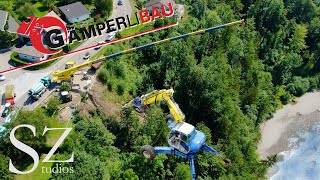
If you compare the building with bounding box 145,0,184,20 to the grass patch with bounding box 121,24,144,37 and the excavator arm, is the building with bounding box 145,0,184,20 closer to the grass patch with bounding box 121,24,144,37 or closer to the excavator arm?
the grass patch with bounding box 121,24,144,37

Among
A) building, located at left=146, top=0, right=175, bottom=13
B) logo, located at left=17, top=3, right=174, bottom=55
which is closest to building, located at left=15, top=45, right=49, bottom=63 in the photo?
logo, located at left=17, top=3, right=174, bottom=55

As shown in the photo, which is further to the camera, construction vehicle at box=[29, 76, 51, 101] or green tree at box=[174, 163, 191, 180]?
construction vehicle at box=[29, 76, 51, 101]

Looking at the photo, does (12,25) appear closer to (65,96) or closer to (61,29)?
(61,29)

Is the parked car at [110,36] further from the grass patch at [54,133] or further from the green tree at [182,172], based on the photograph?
the green tree at [182,172]

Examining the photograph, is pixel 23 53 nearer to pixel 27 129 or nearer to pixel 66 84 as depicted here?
pixel 66 84

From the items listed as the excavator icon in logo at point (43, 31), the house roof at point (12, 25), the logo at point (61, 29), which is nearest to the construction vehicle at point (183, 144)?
the excavator icon in logo at point (43, 31)

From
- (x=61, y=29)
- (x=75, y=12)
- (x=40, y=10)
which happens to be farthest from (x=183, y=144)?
(x=40, y=10)
